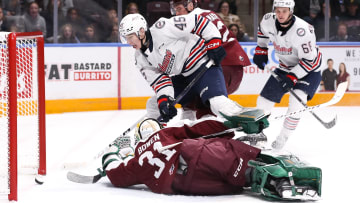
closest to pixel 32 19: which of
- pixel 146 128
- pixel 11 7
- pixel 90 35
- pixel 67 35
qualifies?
pixel 11 7

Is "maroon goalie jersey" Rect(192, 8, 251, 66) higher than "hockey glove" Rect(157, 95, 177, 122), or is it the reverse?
"maroon goalie jersey" Rect(192, 8, 251, 66)

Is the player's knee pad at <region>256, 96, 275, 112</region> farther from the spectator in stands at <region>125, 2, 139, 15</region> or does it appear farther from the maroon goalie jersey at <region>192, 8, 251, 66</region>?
the spectator in stands at <region>125, 2, 139, 15</region>

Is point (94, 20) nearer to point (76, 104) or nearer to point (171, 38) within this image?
point (76, 104)

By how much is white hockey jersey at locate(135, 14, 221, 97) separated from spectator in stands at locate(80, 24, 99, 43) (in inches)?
105

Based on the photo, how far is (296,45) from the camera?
15.1 feet

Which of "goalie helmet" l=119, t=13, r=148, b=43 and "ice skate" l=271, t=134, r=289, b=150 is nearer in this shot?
"goalie helmet" l=119, t=13, r=148, b=43

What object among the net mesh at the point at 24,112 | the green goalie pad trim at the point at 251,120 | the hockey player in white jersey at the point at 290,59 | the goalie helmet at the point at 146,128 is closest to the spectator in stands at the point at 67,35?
the net mesh at the point at 24,112

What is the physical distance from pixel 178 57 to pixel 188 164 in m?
1.14

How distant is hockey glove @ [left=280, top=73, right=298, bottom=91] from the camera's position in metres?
4.64

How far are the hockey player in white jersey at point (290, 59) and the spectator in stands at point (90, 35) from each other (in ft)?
7.82

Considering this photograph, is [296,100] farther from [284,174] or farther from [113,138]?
[284,174]

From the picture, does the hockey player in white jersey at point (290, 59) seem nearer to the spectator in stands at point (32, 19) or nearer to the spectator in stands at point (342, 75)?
the spectator in stands at point (342, 75)

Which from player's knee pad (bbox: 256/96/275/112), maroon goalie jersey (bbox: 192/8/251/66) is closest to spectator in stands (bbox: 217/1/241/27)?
maroon goalie jersey (bbox: 192/8/251/66)

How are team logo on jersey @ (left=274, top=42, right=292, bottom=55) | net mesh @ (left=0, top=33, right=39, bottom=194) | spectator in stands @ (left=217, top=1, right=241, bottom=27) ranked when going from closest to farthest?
net mesh @ (left=0, top=33, right=39, bottom=194), team logo on jersey @ (left=274, top=42, right=292, bottom=55), spectator in stands @ (left=217, top=1, right=241, bottom=27)
